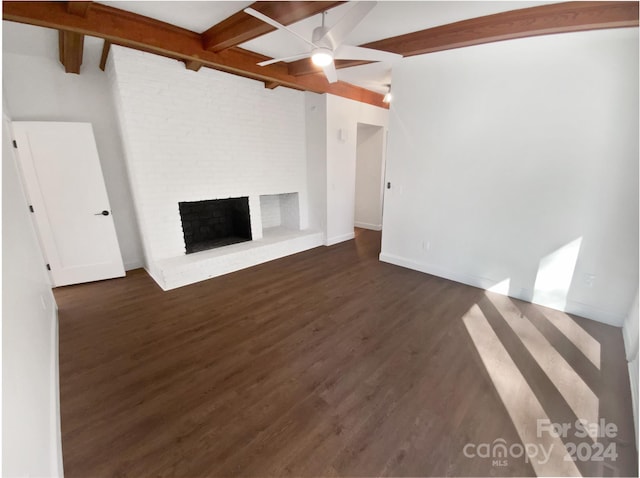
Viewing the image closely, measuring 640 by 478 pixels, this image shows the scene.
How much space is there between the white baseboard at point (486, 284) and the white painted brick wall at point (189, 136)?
7.59 ft

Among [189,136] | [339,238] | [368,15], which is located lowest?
[339,238]

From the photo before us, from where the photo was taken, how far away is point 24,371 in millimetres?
1313

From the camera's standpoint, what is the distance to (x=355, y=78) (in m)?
4.29

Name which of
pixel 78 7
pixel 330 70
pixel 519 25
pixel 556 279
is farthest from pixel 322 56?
pixel 556 279

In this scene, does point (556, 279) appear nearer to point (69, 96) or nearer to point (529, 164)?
point (529, 164)

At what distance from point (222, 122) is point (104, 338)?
Result: 2865 millimetres

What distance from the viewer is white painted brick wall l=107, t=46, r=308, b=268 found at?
3.13 meters

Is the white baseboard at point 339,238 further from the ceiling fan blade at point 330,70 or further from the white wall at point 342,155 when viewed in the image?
the ceiling fan blade at point 330,70

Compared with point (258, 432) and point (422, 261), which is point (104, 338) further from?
point (422, 261)

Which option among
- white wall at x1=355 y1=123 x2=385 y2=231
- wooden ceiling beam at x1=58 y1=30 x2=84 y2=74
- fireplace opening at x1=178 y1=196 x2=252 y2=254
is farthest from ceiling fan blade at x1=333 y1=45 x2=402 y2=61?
white wall at x1=355 y1=123 x2=385 y2=231

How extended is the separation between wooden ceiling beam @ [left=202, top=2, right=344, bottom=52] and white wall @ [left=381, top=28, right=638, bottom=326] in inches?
71.2

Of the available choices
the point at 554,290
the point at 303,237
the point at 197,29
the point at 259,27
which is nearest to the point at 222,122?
the point at 197,29

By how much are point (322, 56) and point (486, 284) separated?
119 inches

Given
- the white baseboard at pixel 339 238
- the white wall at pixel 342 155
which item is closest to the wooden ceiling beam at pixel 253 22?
the white wall at pixel 342 155
